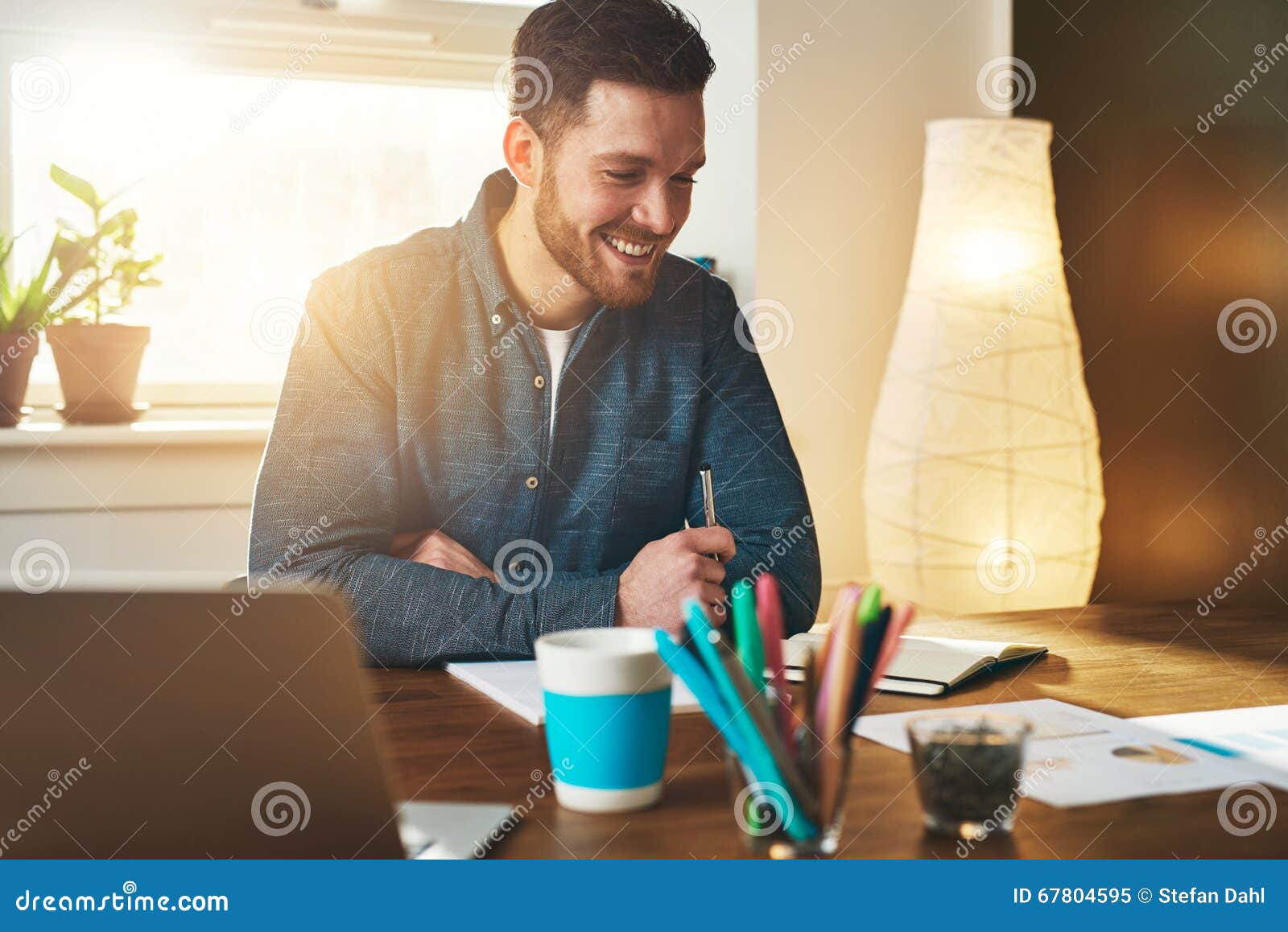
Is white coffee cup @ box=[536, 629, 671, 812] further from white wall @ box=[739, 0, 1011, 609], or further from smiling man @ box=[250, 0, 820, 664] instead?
white wall @ box=[739, 0, 1011, 609]

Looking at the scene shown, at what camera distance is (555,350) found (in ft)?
5.69

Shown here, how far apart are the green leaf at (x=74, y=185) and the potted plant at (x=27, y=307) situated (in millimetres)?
85

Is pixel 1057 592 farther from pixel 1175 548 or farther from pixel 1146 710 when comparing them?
pixel 1146 710

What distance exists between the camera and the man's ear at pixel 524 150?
1.76 metres

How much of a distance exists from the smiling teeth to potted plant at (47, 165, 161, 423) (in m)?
1.18

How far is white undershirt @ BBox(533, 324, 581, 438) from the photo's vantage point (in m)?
1.68

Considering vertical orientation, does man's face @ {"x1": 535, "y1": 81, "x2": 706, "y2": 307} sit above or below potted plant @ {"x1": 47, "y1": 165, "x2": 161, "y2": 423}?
above

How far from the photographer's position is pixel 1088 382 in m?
2.74

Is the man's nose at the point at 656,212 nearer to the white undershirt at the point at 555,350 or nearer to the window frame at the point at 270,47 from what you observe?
the white undershirt at the point at 555,350

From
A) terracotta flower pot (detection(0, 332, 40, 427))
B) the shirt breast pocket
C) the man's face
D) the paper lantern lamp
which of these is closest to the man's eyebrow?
the man's face

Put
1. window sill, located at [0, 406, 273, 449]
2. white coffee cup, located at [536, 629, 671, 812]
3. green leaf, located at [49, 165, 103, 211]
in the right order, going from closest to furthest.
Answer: white coffee cup, located at [536, 629, 671, 812], window sill, located at [0, 406, 273, 449], green leaf, located at [49, 165, 103, 211]

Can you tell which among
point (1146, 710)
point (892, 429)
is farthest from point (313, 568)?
point (892, 429)

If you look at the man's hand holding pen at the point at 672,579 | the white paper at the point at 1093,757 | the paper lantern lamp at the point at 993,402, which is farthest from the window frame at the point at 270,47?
the white paper at the point at 1093,757

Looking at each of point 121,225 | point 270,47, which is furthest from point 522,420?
point 270,47
